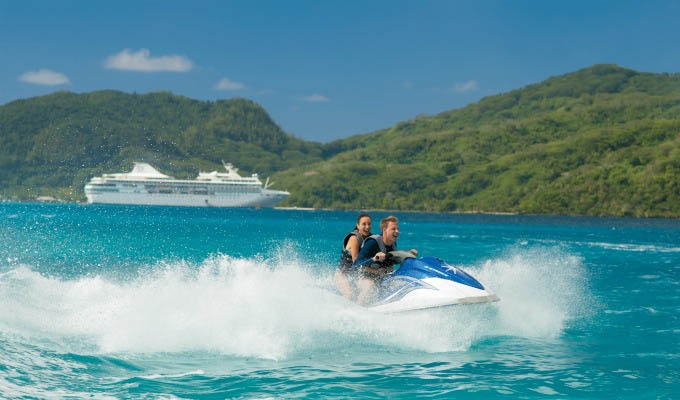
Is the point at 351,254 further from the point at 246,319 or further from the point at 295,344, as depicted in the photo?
the point at 246,319

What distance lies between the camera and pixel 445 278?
11.2 metres

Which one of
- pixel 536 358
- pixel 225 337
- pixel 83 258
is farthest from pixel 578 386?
pixel 83 258

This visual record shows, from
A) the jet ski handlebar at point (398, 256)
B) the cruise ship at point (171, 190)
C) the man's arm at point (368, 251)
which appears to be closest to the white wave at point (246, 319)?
the man's arm at point (368, 251)

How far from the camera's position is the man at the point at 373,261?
11.7m

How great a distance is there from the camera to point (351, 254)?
39.8ft

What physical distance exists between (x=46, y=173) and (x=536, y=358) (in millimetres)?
192358

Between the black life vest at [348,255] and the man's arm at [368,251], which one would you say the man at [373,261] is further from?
the black life vest at [348,255]

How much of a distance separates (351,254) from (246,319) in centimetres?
208

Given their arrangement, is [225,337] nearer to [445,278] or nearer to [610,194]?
[445,278]

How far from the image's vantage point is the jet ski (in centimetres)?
1091

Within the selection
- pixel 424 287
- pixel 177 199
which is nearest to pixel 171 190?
pixel 177 199

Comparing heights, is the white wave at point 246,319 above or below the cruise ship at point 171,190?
below

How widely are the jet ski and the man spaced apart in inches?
5.6

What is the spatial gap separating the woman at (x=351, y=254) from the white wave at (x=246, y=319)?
237 millimetres
